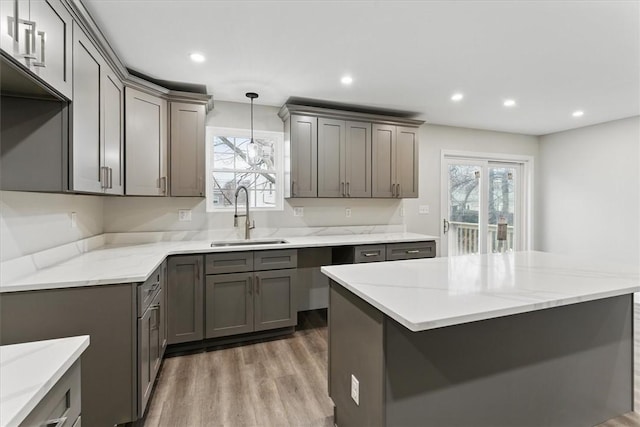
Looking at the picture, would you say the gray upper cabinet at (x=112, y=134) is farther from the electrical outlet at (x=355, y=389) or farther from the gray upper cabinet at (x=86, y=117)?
the electrical outlet at (x=355, y=389)

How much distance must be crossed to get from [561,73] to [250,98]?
2909 millimetres

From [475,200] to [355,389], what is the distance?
4053mm

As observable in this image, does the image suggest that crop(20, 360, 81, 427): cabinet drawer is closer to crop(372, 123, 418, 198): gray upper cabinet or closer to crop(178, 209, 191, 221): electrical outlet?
crop(178, 209, 191, 221): electrical outlet

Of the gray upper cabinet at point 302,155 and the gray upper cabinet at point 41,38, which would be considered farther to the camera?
the gray upper cabinet at point 302,155

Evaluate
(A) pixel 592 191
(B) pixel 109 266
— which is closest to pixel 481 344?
(B) pixel 109 266

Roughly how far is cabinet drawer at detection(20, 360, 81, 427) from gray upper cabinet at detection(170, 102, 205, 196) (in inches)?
84.7

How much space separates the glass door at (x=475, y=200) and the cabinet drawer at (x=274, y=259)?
8.45 feet

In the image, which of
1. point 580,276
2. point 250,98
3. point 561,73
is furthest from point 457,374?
point 250,98

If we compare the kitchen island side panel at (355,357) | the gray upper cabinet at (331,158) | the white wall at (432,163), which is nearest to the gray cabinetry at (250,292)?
the gray upper cabinet at (331,158)

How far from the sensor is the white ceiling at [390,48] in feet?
5.95

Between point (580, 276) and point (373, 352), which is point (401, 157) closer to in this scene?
point (580, 276)

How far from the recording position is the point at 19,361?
898mm

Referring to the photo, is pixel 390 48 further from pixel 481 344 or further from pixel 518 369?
pixel 518 369

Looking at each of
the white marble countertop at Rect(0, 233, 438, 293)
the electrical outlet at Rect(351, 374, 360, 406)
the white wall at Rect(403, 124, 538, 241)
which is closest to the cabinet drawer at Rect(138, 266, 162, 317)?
the white marble countertop at Rect(0, 233, 438, 293)
